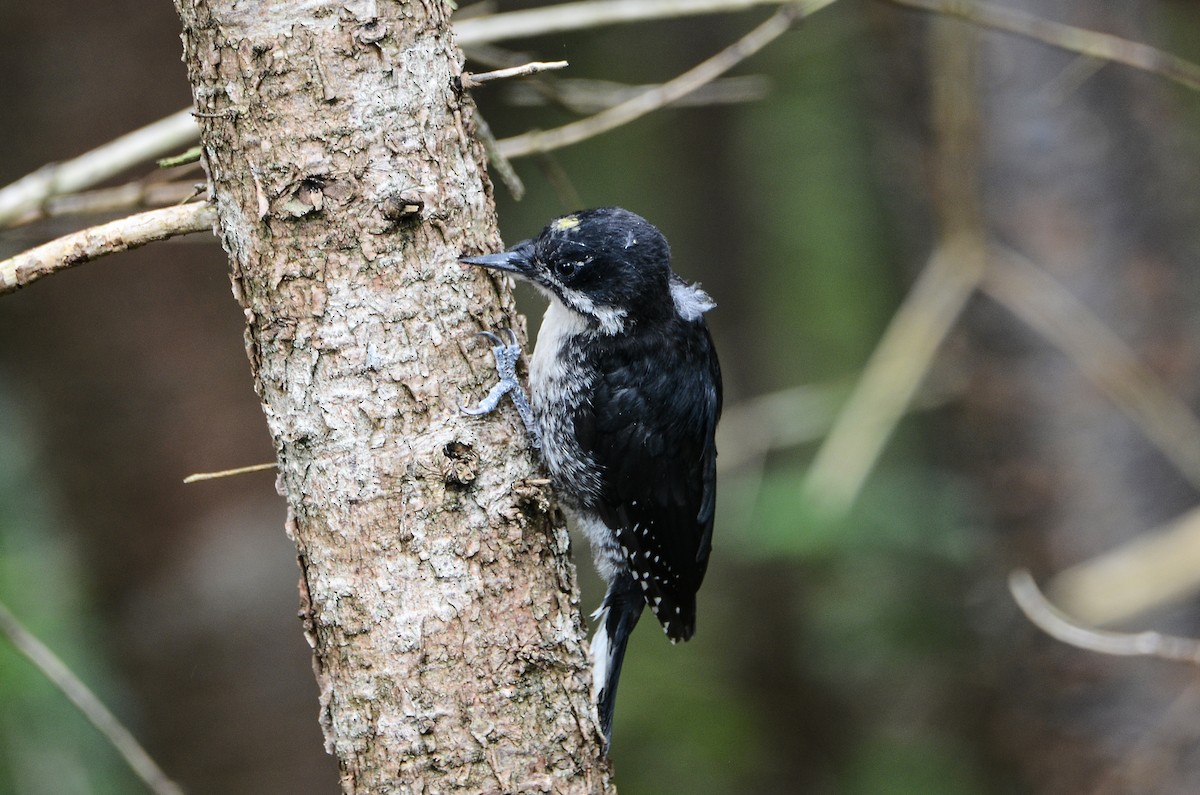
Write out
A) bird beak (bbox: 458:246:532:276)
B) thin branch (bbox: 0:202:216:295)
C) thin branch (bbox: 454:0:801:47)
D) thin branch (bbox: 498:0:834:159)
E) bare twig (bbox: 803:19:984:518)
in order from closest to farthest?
thin branch (bbox: 0:202:216:295)
bird beak (bbox: 458:246:532:276)
thin branch (bbox: 498:0:834:159)
thin branch (bbox: 454:0:801:47)
bare twig (bbox: 803:19:984:518)

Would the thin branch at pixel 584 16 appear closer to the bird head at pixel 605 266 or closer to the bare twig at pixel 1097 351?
the bird head at pixel 605 266

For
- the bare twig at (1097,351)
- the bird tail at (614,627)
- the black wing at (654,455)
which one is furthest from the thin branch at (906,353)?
the bird tail at (614,627)

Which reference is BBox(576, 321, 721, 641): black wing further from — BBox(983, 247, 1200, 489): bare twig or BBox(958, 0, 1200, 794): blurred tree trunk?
BBox(958, 0, 1200, 794): blurred tree trunk

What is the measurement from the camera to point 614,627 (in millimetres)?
3102

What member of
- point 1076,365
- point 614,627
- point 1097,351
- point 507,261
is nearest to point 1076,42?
point 1097,351

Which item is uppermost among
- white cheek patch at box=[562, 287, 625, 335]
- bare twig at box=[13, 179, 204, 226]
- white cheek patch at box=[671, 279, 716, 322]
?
bare twig at box=[13, 179, 204, 226]

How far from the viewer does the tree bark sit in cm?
196

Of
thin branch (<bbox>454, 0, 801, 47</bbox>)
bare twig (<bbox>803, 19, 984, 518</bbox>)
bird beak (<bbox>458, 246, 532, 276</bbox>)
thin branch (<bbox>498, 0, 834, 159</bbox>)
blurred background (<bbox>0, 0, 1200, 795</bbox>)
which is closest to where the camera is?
bird beak (<bbox>458, 246, 532, 276</bbox>)

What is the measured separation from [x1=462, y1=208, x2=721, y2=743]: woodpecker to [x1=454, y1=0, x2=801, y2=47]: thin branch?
1.59ft

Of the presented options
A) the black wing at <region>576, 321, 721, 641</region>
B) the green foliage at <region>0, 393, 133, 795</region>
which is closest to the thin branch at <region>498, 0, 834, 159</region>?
the black wing at <region>576, 321, 721, 641</region>

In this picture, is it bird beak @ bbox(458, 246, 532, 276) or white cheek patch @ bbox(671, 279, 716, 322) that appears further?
white cheek patch @ bbox(671, 279, 716, 322)

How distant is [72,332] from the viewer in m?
4.26

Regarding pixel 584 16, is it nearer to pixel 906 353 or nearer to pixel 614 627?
pixel 906 353

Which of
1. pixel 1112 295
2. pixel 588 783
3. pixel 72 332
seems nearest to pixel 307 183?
pixel 588 783
